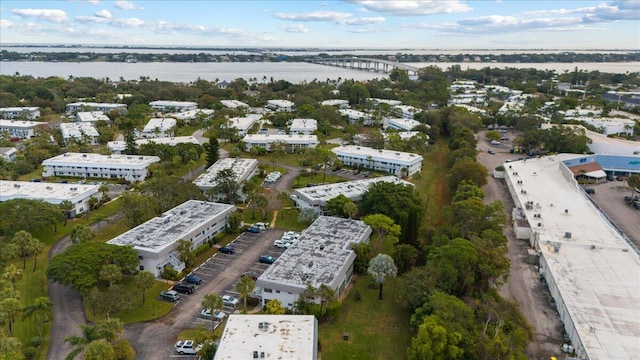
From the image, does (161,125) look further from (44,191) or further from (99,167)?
(44,191)

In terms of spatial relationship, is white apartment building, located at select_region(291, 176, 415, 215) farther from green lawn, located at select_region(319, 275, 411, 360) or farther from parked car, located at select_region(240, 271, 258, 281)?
green lawn, located at select_region(319, 275, 411, 360)

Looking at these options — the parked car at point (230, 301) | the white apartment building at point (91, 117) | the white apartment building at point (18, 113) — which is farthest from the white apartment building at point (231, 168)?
the white apartment building at point (18, 113)

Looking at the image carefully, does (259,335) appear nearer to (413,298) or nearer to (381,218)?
(413,298)

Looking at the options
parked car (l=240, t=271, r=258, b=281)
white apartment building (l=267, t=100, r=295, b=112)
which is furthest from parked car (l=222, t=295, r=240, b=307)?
white apartment building (l=267, t=100, r=295, b=112)

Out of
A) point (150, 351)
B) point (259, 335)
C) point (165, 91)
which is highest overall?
point (165, 91)

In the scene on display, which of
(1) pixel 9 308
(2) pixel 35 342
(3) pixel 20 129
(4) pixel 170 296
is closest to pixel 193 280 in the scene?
(4) pixel 170 296

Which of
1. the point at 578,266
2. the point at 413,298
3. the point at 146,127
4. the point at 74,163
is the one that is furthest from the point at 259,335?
the point at 146,127
